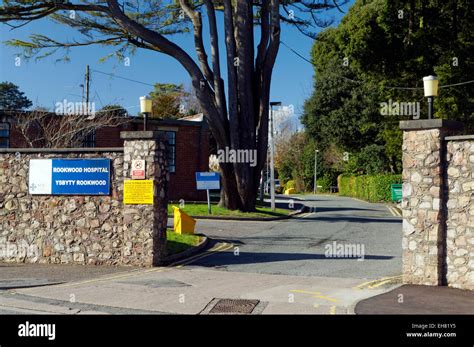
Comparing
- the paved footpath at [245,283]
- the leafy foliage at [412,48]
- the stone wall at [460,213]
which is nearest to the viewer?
the paved footpath at [245,283]

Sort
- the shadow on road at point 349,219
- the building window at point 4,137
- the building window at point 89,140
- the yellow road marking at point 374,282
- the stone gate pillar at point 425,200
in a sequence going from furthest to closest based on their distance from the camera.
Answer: the building window at point 89,140 → the building window at point 4,137 → the shadow on road at point 349,219 → the yellow road marking at point 374,282 → the stone gate pillar at point 425,200

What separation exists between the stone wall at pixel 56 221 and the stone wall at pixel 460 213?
23.3 feet

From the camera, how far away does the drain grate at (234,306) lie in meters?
7.94

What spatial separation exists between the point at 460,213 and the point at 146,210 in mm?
6560

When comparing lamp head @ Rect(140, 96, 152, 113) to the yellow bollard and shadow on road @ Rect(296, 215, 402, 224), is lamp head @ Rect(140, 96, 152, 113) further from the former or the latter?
shadow on road @ Rect(296, 215, 402, 224)

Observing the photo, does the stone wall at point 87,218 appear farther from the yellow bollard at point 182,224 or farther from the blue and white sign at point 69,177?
the yellow bollard at point 182,224

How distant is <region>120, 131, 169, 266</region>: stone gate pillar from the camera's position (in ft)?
39.3

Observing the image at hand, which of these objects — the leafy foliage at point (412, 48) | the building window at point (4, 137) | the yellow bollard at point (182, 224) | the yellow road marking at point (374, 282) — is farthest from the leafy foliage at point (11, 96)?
the yellow road marking at point (374, 282)

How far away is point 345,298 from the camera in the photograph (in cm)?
874

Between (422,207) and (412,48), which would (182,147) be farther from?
(422,207)

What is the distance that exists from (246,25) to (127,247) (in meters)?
15.2

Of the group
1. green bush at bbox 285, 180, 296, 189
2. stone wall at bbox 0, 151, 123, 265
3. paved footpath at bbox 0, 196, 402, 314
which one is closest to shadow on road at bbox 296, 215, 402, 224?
paved footpath at bbox 0, 196, 402, 314

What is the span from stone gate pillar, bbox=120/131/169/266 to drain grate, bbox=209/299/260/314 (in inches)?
150
